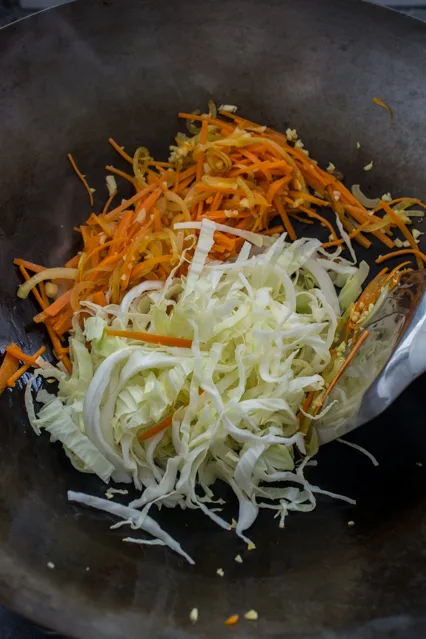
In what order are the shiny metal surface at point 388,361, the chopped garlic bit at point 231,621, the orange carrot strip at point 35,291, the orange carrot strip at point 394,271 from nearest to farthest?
the chopped garlic bit at point 231,621
the shiny metal surface at point 388,361
the orange carrot strip at point 35,291
the orange carrot strip at point 394,271

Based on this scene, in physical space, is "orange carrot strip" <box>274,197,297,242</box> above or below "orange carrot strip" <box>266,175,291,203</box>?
below

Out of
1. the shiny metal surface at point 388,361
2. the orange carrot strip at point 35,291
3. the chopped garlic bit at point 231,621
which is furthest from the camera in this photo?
the orange carrot strip at point 35,291

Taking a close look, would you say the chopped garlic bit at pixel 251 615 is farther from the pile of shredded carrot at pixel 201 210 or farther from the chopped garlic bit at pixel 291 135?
the chopped garlic bit at pixel 291 135

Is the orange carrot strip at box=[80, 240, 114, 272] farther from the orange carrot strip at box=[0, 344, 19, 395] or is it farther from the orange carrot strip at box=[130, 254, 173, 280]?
the orange carrot strip at box=[0, 344, 19, 395]

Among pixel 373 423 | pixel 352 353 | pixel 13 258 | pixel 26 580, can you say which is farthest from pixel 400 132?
pixel 26 580

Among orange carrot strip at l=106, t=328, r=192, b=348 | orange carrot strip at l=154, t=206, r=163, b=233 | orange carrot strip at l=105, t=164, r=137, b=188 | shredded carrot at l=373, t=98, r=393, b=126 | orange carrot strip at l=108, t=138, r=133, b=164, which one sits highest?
shredded carrot at l=373, t=98, r=393, b=126

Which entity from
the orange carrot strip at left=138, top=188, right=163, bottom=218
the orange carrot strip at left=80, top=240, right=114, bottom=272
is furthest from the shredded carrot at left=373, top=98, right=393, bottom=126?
the orange carrot strip at left=80, top=240, right=114, bottom=272

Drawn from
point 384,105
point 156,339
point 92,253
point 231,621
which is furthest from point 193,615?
Result: point 384,105

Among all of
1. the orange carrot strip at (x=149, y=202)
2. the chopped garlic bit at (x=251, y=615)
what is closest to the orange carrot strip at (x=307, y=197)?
the orange carrot strip at (x=149, y=202)
